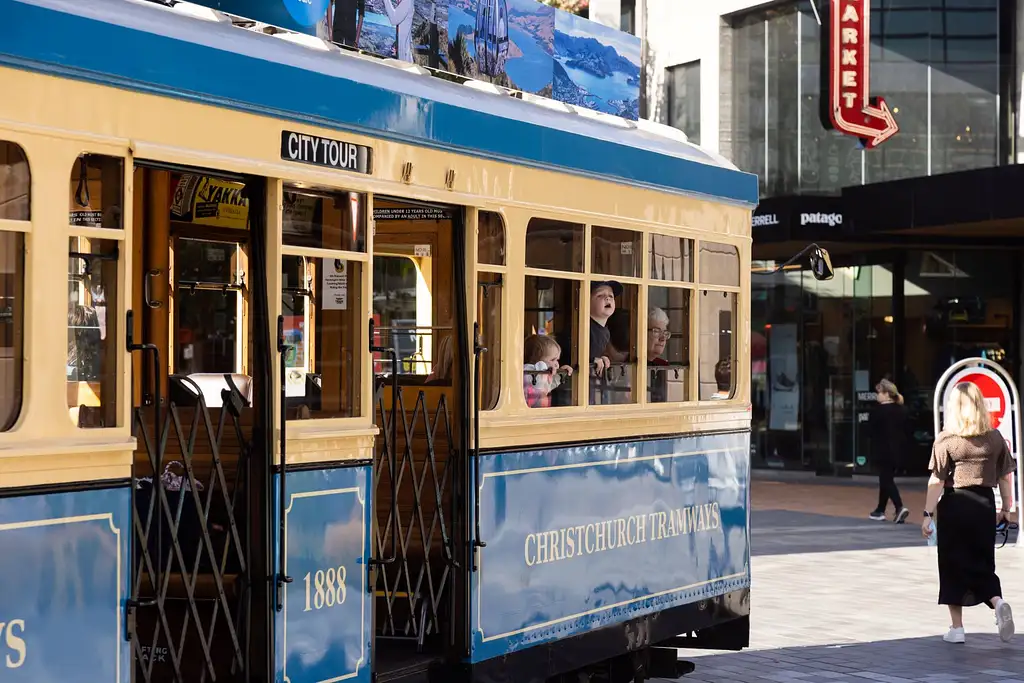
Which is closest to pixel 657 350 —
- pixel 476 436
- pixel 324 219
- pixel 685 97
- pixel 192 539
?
pixel 476 436

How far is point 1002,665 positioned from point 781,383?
1644 cm

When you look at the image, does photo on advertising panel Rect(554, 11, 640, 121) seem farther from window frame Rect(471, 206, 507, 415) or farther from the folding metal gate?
the folding metal gate

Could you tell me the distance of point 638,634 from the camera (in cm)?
800

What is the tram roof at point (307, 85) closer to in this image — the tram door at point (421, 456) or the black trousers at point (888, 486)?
the tram door at point (421, 456)

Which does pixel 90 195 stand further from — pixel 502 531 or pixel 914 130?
pixel 914 130

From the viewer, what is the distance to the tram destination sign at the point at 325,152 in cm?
563

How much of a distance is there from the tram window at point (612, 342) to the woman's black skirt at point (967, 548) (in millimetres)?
3656

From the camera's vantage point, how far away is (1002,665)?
9.59m

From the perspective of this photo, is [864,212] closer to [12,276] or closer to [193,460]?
[193,460]

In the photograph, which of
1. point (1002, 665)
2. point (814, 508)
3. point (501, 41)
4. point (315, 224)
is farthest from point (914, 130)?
point (315, 224)

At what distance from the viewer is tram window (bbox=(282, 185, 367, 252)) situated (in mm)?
5641

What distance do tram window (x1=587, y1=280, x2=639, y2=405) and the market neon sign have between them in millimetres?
16109

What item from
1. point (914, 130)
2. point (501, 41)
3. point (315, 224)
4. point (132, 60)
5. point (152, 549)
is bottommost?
point (152, 549)

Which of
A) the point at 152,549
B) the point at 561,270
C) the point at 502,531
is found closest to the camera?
the point at 152,549
